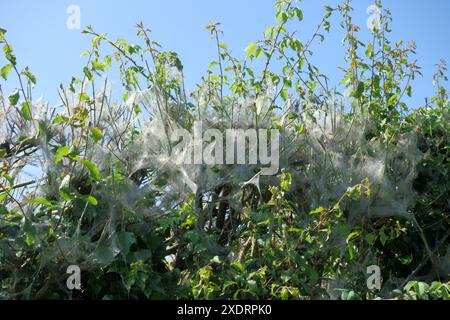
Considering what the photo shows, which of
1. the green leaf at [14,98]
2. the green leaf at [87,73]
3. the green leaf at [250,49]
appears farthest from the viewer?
the green leaf at [250,49]

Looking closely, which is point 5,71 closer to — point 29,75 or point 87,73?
point 29,75

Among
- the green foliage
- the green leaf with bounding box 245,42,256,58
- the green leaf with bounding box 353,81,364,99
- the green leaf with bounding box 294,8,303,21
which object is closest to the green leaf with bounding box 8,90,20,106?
the green foliage

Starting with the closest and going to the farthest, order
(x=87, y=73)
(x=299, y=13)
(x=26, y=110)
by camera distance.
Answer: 1. (x=26, y=110)
2. (x=87, y=73)
3. (x=299, y=13)

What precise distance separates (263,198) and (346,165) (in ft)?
1.80

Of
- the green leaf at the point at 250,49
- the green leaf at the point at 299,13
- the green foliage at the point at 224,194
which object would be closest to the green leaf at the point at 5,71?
the green foliage at the point at 224,194

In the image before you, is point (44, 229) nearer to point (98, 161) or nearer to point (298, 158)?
point (98, 161)

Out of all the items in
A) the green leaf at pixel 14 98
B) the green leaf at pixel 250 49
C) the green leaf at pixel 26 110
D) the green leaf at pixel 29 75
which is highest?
the green leaf at pixel 250 49

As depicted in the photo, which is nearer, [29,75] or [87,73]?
[29,75]

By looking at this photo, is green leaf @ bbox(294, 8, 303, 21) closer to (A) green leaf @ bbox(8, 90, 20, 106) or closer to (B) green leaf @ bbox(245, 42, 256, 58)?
(B) green leaf @ bbox(245, 42, 256, 58)

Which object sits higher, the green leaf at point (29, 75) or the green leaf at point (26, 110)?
the green leaf at point (29, 75)

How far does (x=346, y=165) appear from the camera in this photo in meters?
4.14

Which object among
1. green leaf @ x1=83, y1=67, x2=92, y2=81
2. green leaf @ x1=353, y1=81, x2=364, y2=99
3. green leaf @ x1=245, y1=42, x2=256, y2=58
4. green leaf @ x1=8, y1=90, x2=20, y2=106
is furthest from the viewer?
green leaf @ x1=353, y1=81, x2=364, y2=99

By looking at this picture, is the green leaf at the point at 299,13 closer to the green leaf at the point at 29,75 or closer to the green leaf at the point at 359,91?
the green leaf at the point at 359,91

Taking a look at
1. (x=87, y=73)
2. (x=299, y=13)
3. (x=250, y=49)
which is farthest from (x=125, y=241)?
(x=299, y=13)
